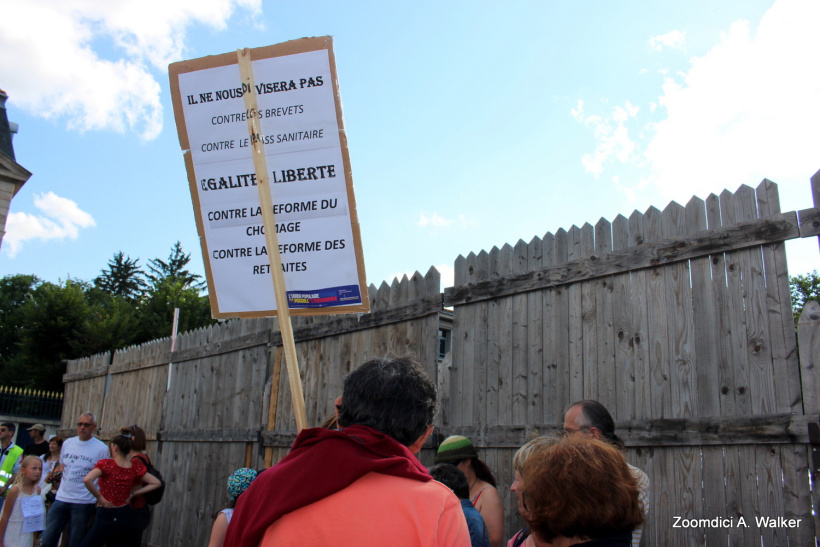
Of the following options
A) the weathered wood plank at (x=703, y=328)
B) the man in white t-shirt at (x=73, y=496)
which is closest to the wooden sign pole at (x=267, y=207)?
the weathered wood plank at (x=703, y=328)

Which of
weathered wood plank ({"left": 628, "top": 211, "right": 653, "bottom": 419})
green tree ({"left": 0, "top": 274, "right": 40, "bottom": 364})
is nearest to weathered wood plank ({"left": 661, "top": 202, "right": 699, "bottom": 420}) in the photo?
weathered wood plank ({"left": 628, "top": 211, "right": 653, "bottom": 419})

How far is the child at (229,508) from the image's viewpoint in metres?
3.82

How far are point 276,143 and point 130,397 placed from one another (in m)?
8.51

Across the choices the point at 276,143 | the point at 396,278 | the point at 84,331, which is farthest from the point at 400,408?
the point at 84,331

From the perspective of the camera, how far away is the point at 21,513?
6.00 metres

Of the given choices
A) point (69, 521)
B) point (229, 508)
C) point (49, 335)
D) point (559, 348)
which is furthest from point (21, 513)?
point (49, 335)

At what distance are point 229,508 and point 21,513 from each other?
3259 millimetres

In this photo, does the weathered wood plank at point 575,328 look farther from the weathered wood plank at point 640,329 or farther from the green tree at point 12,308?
the green tree at point 12,308

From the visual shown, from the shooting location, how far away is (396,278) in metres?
6.11

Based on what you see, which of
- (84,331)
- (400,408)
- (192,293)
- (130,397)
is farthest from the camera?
(192,293)

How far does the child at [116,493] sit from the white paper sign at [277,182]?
3.34 metres

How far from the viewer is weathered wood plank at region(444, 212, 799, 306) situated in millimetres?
3688

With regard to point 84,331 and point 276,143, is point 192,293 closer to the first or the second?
point 84,331

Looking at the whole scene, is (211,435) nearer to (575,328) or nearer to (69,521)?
(69,521)
